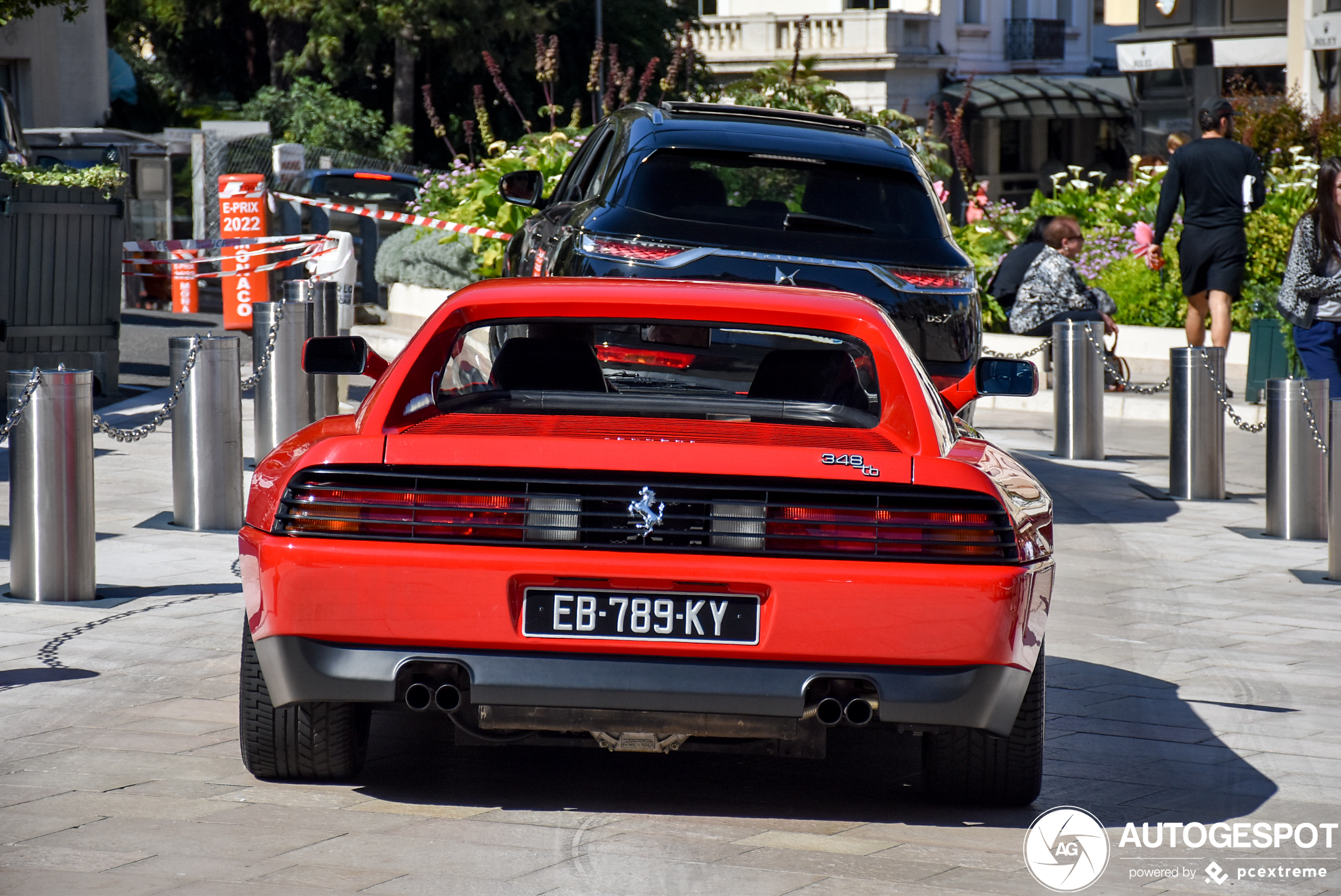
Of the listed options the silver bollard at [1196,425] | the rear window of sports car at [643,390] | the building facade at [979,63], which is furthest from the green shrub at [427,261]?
the building facade at [979,63]

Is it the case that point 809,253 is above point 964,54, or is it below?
below

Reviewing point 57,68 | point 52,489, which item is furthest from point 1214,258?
point 57,68

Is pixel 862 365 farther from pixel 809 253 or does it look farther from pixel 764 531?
pixel 764 531

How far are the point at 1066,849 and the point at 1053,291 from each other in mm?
11078

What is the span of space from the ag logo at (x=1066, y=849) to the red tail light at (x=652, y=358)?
3.29 meters

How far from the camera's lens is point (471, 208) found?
17.9 metres

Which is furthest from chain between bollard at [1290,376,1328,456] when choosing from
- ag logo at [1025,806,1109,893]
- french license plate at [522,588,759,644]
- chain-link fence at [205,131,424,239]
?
chain-link fence at [205,131,424,239]

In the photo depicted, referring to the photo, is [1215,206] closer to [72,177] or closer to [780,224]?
[780,224]

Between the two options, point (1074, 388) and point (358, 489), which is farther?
point (1074, 388)

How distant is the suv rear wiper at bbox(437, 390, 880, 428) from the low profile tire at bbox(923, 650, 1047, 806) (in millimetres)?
827

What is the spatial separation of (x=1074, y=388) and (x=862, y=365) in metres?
5.13

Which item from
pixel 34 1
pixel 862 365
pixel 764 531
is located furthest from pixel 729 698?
pixel 34 1

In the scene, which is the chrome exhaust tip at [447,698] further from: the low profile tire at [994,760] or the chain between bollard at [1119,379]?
the chain between bollard at [1119,379]

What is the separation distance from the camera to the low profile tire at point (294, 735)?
15.8 feet
